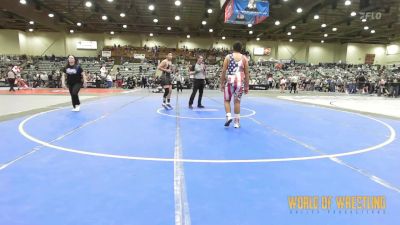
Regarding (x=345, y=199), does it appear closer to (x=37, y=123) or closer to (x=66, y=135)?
(x=66, y=135)

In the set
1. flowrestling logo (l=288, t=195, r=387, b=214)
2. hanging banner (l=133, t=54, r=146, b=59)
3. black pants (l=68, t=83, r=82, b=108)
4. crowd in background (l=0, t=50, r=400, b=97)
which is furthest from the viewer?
hanging banner (l=133, t=54, r=146, b=59)

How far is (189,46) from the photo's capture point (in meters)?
45.2

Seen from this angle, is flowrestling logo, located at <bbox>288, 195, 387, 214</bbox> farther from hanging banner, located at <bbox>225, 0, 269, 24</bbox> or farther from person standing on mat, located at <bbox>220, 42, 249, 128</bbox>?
hanging banner, located at <bbox>225, 0, 269, 24</bbox>

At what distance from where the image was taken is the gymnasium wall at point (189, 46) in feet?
133

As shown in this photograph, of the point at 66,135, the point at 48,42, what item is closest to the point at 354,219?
the point at 66,135

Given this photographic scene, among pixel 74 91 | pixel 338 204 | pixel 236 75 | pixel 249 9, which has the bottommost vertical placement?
pixel 338 204

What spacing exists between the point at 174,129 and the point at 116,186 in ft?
10.0

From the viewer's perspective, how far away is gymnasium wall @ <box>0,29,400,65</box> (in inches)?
1602

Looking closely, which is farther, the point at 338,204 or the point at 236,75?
the point at 236,75

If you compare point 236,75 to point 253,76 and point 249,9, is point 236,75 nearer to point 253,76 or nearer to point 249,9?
point 249,9

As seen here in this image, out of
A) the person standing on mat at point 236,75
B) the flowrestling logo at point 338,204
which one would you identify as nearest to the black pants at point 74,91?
the person standing on mat at point 236,75

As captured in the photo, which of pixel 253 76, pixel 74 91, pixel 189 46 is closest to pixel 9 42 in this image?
pixel 189 46

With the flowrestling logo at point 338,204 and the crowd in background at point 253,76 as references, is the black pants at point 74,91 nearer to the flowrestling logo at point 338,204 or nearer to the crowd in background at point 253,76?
the flowrestling logo at point 338,204

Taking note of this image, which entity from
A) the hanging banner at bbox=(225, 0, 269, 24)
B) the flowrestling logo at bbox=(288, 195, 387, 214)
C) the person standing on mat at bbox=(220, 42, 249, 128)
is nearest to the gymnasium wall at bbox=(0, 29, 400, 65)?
the hanging banner at bbox=(225, 0, 269, 24)
